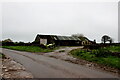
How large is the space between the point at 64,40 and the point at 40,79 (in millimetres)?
43839

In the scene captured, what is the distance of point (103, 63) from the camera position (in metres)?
15.8

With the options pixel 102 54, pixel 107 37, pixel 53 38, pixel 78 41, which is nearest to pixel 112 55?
pixel 102 54

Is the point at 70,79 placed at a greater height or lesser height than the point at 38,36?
lesser

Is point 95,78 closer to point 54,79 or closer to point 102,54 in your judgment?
point 54,79

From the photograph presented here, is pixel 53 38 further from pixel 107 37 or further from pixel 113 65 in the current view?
pixel 113 65

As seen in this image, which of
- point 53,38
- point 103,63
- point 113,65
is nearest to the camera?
point 113,65

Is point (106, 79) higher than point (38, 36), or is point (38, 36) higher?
point (38, 36)

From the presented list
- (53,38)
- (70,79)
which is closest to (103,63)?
(70,79)

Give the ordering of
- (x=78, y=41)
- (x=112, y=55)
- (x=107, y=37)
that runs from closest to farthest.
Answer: (x=112, y=55), (x=78, y=41), (x=107, y=37)

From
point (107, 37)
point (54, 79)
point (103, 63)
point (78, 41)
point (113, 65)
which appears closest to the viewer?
point (54, 79)

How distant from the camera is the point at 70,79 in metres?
9.85

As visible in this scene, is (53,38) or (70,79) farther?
(53,38)

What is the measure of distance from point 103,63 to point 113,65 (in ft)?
4.83

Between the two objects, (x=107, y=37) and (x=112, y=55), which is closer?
(x=112, y=55)
